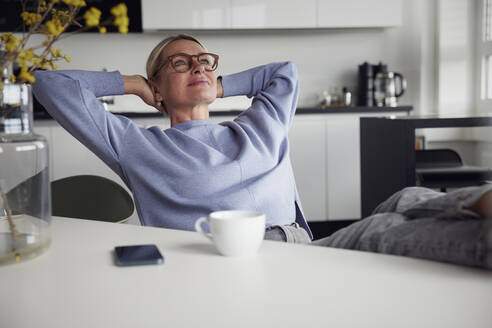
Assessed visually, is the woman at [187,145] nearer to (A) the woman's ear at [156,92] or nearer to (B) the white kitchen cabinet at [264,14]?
(A) the woman's ear at [156,92]

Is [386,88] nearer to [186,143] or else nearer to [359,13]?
[359,13]

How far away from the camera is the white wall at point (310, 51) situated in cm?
469

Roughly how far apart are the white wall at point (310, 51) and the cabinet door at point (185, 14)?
336mm

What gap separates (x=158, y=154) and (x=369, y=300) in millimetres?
1014

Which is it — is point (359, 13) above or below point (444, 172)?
above

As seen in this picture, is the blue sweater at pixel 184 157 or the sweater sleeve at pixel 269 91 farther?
the sweater sleeve at pixel 269 91

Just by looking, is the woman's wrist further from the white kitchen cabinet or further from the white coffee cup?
the white kitchen cabinet

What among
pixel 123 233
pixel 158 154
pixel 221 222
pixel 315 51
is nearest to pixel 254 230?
pixel 221 222

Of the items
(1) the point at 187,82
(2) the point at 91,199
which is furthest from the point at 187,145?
(2) the point at 91,199

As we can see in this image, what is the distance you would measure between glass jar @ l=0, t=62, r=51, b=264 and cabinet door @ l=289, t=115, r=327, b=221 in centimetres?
339

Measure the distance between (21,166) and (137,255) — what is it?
8.2 inches

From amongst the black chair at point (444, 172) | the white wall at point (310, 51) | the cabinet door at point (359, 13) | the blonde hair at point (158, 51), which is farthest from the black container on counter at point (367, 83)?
the blonde hair at point (158, 51)

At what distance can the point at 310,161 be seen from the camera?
13.9ft

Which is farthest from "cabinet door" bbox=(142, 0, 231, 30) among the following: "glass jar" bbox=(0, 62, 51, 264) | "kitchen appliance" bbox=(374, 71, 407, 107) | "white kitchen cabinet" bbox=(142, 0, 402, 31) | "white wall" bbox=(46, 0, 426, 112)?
"glass jar" bbox=(0, 62, 51, 264)
